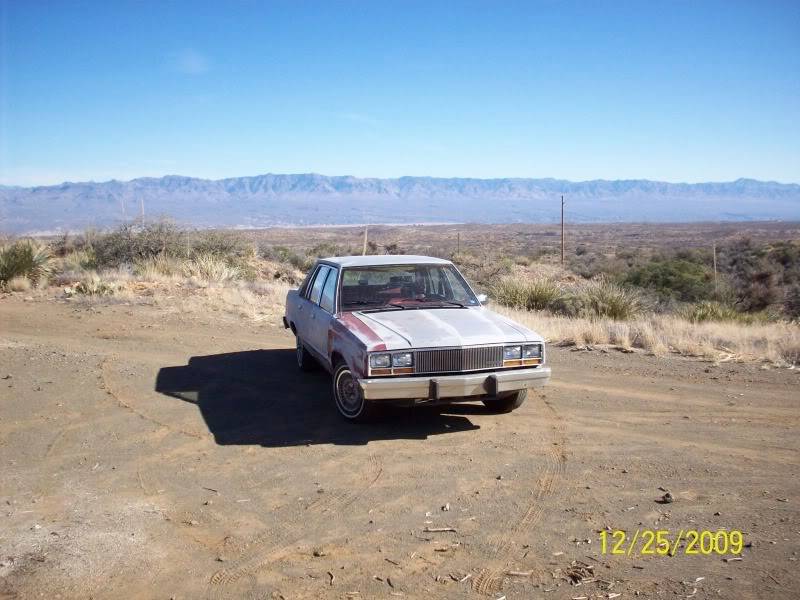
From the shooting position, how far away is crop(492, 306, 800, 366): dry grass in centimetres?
988

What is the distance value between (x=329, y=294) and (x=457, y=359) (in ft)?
6.72

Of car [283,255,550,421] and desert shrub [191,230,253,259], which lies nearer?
car [283,255,550,421]

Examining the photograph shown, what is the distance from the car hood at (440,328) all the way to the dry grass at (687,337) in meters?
4.19

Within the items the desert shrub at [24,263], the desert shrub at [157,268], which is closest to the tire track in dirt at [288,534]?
the desert shrub at [157,268]

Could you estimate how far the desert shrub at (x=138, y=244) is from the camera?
69.8 ft

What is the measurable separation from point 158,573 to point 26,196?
220 metres

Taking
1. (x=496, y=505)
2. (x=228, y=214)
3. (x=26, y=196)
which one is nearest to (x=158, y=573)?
(x=496, y=505)

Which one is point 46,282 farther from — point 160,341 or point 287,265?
point 287,265

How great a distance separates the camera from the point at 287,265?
26.1 m

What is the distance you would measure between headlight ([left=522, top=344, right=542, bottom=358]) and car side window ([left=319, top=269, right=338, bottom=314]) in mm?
2086

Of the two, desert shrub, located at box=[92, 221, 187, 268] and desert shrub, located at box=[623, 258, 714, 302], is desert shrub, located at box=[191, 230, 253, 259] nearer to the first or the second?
desert shrub, located at box=[92, 221, 187, 268]

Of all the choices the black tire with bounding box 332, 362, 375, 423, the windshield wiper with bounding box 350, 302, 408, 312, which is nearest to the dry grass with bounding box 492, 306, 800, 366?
the windshield wiper with bounding box 350, 302, 408, 312

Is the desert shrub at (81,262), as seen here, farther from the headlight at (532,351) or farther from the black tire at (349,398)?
the headlight at (532,351)

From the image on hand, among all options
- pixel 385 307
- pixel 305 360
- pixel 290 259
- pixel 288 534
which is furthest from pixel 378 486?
pixel 290 259
